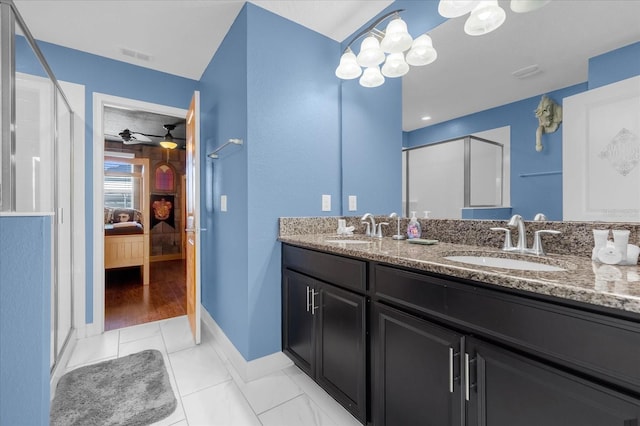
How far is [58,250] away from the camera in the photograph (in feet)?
7.28

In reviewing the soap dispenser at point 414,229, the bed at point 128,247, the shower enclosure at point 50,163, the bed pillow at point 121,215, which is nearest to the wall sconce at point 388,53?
the soap dispenser at point 414,229

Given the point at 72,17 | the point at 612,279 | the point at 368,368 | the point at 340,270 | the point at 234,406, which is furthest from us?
the point at 72,17

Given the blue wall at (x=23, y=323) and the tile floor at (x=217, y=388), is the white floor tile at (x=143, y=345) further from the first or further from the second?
the blue wall at (x=23, y=323)

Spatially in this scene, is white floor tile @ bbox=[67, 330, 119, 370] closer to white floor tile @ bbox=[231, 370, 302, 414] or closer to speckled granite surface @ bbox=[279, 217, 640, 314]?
white floor tile @ bbox=[231, 370, 302, 414]

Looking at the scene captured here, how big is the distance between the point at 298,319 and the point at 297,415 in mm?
501

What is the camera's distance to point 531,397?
761mm

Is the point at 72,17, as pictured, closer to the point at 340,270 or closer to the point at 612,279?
the point at 340,270

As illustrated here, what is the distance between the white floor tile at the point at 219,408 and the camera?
1.50m

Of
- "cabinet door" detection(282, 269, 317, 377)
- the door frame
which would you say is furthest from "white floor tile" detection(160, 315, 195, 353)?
"cabinet door" detection(282, 269, 317, 377)

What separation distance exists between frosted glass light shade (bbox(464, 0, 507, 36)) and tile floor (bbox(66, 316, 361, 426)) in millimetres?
2074

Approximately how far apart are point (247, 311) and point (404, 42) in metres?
1.94

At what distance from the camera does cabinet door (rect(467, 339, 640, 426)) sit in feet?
2.08

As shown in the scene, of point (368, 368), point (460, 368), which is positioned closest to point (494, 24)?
point (460, 368)

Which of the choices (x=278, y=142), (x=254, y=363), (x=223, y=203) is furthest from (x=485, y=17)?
(x=254, y=363)
